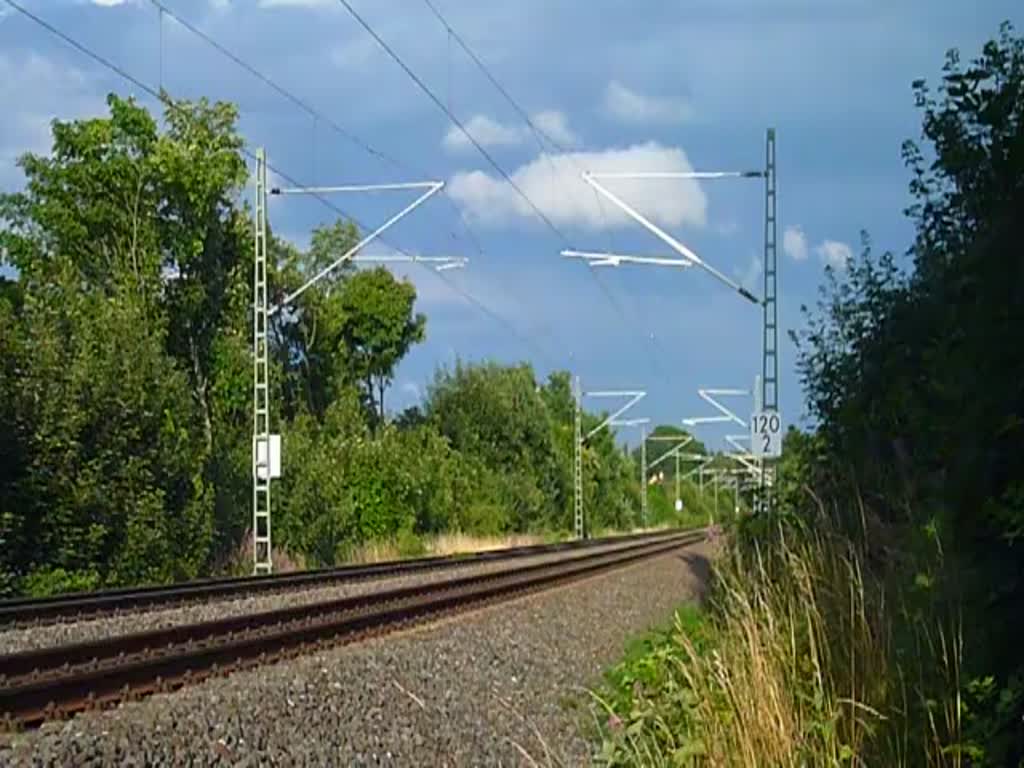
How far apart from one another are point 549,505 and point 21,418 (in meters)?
56.6

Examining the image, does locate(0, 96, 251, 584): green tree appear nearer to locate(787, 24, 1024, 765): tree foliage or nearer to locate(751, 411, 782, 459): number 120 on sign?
locate(751, 411, 782, 459): number 120 on sign

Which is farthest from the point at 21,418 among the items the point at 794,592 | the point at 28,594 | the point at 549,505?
the point at 549,505

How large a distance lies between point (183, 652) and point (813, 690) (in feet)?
29.0

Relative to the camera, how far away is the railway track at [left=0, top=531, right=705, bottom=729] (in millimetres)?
11680

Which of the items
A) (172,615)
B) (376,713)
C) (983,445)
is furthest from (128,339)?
(983,445)

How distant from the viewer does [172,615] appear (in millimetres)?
21453

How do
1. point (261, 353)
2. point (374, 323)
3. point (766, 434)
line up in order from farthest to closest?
point (374, 323)
point (261, 353)
point (766, 434)

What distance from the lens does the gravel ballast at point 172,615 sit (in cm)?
1761

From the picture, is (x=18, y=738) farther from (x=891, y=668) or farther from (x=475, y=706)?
(x=891, y=668)

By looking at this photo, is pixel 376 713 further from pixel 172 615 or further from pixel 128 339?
pixel 128 339

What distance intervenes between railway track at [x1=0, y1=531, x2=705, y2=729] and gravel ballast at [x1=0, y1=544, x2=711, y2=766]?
0.33 meters

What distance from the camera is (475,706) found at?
13133 mm

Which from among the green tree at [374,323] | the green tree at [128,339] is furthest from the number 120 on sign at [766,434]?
the green tree at [374,323]

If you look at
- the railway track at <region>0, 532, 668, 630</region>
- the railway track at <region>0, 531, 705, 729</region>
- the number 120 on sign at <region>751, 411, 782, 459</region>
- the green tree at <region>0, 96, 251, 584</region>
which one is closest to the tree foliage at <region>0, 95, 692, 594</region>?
the green tree at <region>0, 96, 251, 584</region>
